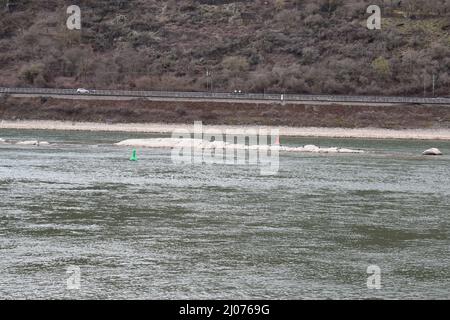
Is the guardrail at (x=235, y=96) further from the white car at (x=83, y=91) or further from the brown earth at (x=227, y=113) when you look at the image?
the brown earth at (x=227, y=113)

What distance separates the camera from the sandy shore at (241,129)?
88500 millimetres

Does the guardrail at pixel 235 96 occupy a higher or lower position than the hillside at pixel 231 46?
lower

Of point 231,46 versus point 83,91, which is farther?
point 231,46

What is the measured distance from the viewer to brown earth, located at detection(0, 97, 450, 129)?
91.6 metres

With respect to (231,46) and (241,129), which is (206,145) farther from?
(231,46)

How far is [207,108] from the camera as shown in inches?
3760

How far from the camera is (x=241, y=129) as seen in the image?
89375mm

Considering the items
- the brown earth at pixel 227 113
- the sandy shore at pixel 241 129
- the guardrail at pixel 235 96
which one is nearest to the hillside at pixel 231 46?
the guardrail at pixel 235 96

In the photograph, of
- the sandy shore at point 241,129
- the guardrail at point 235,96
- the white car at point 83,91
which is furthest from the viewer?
the white car at point 83,91

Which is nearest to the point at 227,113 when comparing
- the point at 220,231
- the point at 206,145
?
the point at 206,145

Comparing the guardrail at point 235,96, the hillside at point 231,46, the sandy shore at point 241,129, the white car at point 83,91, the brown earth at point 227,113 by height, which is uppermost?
the hillside at point 231,46

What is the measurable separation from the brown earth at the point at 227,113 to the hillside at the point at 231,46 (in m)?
12.2

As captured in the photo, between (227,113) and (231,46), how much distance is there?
93.6 feet
